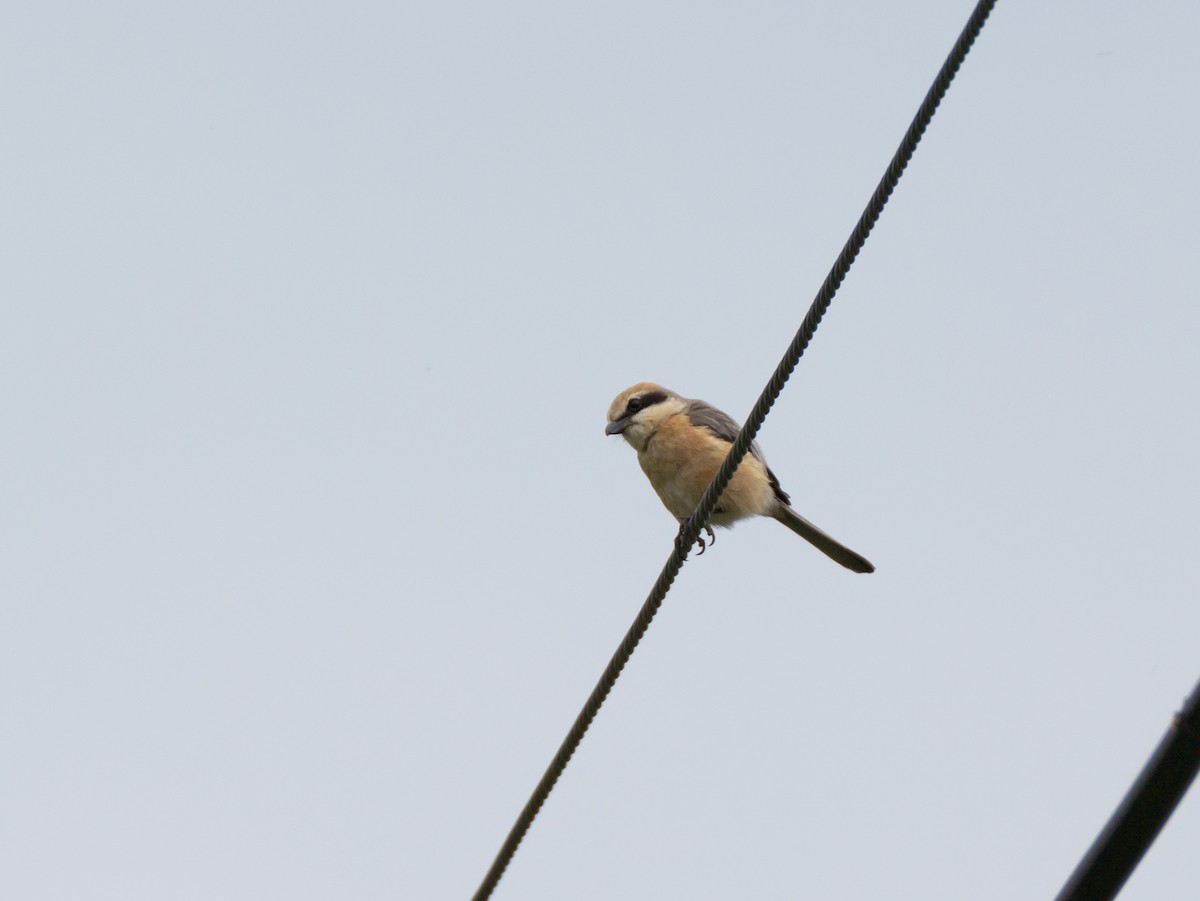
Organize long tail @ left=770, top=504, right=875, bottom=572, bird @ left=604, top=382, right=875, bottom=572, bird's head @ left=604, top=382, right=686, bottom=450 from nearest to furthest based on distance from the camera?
bird @ left=604, top=382, right=875, bottom=572
bird's head @ left=604, top=382, right=686, bottom=450
long tail @ left=770, top=504, right=875, bottom=572

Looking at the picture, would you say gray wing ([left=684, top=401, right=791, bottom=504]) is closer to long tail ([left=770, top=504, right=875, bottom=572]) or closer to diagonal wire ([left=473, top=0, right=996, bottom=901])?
long tail ([left=770, top=504, right=875, bottom=572])

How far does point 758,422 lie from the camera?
3.57 meters

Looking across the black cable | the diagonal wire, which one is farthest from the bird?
the black cable

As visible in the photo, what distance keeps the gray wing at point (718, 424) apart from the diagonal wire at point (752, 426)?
7.61 ft

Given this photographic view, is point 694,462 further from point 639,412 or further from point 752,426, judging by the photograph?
point 752,426

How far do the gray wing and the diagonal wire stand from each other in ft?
7.61

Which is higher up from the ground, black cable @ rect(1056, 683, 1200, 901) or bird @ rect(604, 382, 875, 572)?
black cable @ rect(1056, 683, 1200, 901)

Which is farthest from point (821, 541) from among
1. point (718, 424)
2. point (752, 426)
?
point (752, 426)

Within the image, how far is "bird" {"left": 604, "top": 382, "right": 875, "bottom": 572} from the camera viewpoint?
6.41 m

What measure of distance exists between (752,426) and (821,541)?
347cm

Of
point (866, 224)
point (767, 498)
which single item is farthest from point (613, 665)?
point (767, 498)

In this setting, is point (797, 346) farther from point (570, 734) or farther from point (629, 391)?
point (629, 391)

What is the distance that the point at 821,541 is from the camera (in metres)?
6.90

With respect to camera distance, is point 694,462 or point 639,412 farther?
point 639,412
